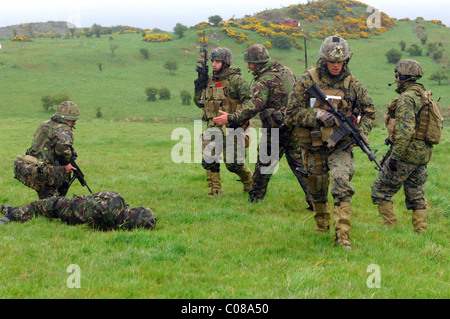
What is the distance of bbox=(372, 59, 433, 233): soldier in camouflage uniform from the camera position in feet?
23.6

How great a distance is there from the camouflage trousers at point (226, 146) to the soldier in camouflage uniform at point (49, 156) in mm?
2891

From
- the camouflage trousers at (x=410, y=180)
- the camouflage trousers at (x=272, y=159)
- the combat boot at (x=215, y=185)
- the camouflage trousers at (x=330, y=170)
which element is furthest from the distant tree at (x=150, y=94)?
the camouflage trousers at (x=330, y=170)

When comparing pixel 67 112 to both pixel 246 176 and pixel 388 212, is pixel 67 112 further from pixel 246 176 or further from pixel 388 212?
pixel 388 212

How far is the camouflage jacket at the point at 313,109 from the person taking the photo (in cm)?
678

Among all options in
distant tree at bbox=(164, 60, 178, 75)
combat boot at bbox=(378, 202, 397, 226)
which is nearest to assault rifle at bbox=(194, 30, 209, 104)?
combat boot at bbox=(378, 202, 397, 226)

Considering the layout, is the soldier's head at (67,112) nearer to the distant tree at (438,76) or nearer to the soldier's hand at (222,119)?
the soldier's hand at (222,119)

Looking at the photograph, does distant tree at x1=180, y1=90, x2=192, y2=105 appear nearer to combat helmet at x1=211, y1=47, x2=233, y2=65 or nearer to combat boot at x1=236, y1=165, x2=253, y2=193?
combat boot at x1=236, y1=165, x2=253, y2=193

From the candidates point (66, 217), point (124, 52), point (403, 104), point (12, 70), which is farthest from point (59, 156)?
point (124, 52)

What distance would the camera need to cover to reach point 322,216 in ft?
24.2

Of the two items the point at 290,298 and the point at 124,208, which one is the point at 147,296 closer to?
the point at 290,298

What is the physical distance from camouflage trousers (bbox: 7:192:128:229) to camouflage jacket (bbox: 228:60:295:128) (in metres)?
3.18

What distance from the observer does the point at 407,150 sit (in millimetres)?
7496

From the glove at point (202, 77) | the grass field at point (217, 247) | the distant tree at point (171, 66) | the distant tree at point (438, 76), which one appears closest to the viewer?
the grass field at point (217, 247)
